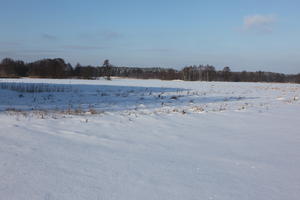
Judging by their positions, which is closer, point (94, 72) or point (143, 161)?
point (143, 161)

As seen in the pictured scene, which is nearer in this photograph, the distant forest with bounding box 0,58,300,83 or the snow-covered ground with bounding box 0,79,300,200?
the snow-covered ground with bounding box 0,79,300,200

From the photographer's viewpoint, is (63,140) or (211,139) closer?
(63,140)

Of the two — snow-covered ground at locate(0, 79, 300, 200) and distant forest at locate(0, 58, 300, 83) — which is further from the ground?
distant forest at locate(0, 58, 300, 83)

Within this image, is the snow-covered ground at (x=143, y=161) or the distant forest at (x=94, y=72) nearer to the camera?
the snow-covered ground at (x=143, y=161)

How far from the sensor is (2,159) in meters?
3.43

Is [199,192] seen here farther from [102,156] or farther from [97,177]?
[102,156]

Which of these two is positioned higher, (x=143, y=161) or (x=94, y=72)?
(x=94, y=72)

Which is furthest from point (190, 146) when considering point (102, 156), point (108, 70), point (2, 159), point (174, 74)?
point (174, 74)

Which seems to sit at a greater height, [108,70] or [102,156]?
[108,70]

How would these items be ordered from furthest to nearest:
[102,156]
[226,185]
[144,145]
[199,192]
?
[144,145] → [102,156] → [226,185] → [199,192]

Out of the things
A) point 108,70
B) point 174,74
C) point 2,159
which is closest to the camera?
point 2,159

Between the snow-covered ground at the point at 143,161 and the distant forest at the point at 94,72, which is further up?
the distant forest at the point at 94,72

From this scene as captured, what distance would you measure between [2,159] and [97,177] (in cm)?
141

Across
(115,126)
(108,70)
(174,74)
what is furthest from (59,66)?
(115,126)
